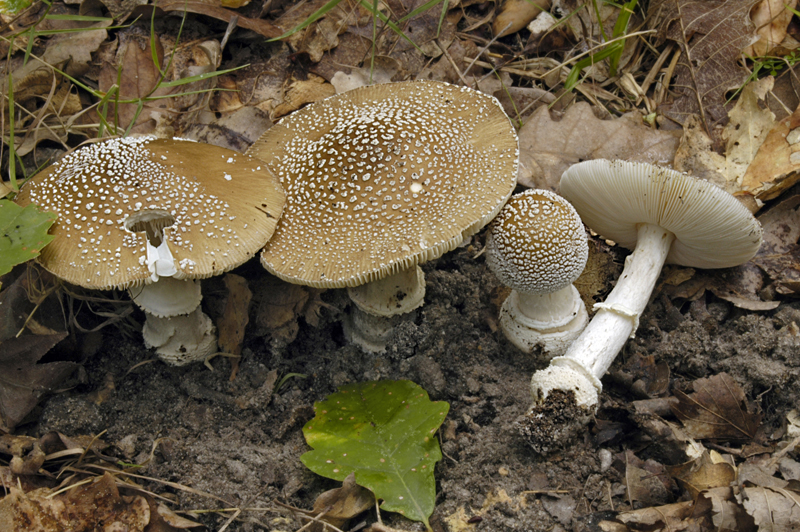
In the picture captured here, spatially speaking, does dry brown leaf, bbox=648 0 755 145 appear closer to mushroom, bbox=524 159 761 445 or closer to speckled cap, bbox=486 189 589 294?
mushroom, bbox=524 159 761 445

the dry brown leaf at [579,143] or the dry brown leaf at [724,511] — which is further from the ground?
the dry brown leaf at [579,143]

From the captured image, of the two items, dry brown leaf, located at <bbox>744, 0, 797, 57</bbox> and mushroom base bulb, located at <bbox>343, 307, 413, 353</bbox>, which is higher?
dry brown leaf, located at <bbox>744, 0, 797, 57</bbox>

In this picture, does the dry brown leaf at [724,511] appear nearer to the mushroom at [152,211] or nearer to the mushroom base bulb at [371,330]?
the mushroom base bulb at [371,330]

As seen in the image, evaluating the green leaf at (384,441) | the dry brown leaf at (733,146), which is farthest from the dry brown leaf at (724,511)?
the dry brown leaf at (733,146)

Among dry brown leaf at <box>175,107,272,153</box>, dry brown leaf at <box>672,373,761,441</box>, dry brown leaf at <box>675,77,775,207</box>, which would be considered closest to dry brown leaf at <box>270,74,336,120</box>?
dry brown leaf at <box>175,107,272,153</box>

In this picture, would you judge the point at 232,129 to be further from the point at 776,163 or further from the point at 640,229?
the point at 776,163

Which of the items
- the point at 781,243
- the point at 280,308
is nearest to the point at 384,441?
the point at 280,308

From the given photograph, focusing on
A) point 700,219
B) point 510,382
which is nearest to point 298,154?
point 510,382
